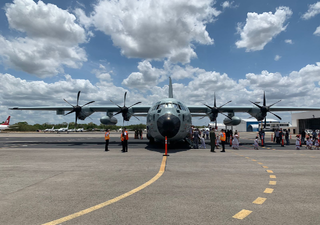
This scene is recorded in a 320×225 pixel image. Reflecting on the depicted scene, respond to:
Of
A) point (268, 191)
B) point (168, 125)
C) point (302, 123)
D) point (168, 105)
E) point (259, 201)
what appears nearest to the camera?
point (259, 201)

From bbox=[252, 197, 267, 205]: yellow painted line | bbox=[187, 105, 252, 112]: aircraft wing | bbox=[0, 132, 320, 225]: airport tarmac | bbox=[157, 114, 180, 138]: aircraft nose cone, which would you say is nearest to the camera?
bbox=[0, 132, 320, 225]: airport tarmac

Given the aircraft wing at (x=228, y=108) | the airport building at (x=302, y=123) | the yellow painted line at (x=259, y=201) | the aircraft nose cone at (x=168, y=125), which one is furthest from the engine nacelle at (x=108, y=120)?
the airport building at (x=302, y=123)

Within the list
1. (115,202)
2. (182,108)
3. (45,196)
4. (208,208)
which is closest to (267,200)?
(208,208)

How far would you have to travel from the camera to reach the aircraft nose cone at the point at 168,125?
1389 centimetres

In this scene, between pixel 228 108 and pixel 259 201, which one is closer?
pixel 259 201

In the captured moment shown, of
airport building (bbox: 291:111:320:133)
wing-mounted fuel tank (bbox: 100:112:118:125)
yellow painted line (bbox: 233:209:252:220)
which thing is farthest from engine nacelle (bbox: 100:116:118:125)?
airport building (bbox: 291:111:320:133)

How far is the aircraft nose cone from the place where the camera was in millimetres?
13891

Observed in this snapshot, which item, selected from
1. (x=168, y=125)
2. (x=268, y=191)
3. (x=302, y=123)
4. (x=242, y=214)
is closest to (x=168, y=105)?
(x=168, y=125)

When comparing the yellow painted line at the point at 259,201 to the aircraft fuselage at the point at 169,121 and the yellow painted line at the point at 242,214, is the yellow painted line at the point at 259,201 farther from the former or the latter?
the aircraft fuselage at the point at 169,121

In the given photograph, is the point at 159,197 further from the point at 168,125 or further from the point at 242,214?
the point at 168,125

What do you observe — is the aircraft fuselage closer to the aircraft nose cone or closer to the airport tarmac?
the aircraft nose cone

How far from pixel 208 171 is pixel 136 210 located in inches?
181

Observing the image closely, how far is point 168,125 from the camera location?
1384 centimetres

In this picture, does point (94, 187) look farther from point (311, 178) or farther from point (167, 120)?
point (167, 120)
